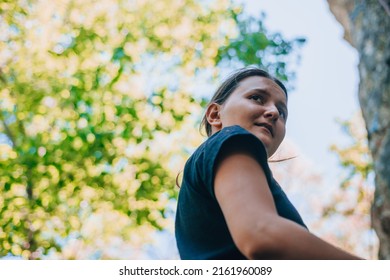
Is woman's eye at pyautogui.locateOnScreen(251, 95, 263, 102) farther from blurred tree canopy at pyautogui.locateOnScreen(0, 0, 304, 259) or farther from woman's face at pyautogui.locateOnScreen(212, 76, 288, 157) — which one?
blurred tree canopy at pyautogui.locateOnScreen(0, 0, 304, 259)

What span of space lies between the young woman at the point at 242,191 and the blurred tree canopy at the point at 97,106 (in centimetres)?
528

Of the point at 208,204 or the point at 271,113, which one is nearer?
the point at 208,204

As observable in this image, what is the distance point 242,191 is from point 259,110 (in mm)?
419

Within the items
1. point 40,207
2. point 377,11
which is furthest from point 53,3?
point 377,11

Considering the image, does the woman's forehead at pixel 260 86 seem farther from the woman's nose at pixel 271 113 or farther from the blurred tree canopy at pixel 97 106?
the blurred tree canopy at pixel 97 106

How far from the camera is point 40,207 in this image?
709 centimetres

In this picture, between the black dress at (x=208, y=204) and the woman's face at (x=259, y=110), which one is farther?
the woman's face at (x=259, y=110)

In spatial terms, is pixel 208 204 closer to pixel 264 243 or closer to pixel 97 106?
pixel 264 243

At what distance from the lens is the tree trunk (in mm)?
3570

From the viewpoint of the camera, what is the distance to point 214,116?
1403 millimetres

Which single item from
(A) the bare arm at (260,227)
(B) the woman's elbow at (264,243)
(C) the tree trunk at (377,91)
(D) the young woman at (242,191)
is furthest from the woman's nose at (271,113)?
(C) the tree trunk at (377,91)

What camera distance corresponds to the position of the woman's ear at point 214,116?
4.47ft

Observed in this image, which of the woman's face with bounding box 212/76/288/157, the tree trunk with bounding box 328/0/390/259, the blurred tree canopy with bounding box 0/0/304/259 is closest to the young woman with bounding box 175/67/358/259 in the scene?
the woman's face with bounding box 212/76/288/157

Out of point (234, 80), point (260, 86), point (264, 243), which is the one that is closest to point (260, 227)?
point (264, 243)
